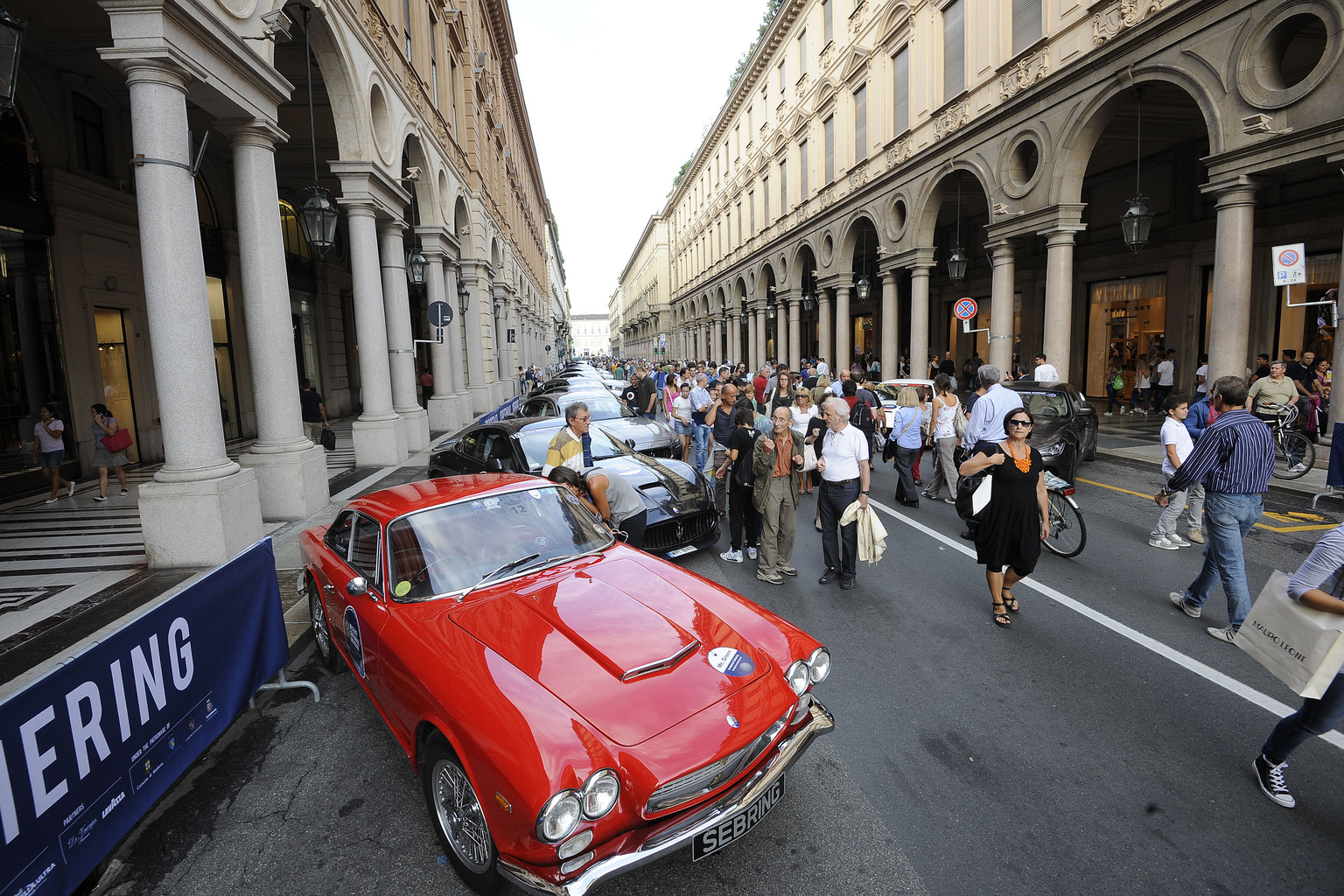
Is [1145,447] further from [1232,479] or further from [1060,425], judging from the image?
[1232,479]

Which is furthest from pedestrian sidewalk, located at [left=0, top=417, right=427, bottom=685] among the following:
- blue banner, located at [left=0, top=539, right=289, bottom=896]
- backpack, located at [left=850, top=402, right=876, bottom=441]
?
backpack, located at [left=850, top=402, right=876, bottom=441]

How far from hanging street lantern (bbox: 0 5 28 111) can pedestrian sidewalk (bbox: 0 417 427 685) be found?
3911mm

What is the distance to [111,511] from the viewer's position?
9.65 meters

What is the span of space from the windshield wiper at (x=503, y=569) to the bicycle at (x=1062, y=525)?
5594mm

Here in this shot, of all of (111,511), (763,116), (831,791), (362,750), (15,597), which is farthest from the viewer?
(763,116)

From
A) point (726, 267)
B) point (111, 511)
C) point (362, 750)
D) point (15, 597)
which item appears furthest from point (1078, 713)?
point (726, 267)

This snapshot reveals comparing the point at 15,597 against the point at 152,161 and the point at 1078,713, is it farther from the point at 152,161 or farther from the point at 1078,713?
the point at 1078,713

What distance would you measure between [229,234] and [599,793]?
1876cm

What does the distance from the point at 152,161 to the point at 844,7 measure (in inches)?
1095

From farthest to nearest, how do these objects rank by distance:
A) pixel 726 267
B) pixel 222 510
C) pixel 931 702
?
pixel 726 267 < pixel 222 510 < pixel 931 702

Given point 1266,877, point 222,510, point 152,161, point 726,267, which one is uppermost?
point 726,267

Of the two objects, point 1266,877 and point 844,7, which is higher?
point 844,7

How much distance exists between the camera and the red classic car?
2.44 m

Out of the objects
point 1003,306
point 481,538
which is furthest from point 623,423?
point 1003,306
